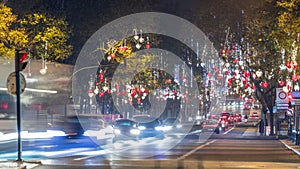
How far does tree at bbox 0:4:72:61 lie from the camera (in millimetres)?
29469

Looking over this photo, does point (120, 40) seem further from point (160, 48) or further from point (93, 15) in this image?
point (160, 48)

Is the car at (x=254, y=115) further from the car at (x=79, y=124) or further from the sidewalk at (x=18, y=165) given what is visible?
the sidewalk at (x=18, y=165)

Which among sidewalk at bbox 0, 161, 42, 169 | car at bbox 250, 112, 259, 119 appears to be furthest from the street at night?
car at bbox 250, 112, 259, 119

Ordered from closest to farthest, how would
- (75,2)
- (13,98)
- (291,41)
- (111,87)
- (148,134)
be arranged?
(291,41), (75,2), (13,98), (148,134), (111,87)

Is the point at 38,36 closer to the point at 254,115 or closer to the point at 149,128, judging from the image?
the point at 149,128

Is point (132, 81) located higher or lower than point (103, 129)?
higher

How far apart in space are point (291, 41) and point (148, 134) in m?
22.8

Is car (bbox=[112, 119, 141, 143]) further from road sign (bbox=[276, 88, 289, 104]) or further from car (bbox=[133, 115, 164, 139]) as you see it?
road sign (bbox=[276, 88, 289, 104])

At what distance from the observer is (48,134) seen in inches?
1529

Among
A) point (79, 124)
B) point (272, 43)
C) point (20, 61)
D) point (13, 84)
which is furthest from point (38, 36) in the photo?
point (272, 43)

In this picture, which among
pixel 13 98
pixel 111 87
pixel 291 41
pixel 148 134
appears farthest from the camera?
pixel 111 87

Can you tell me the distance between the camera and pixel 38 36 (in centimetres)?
3064

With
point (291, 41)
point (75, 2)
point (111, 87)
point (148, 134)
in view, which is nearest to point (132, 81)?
point (111, 87)

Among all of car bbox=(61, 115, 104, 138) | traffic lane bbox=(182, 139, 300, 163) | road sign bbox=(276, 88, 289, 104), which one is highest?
road sign bbox=(276, 88, 289, 104)
